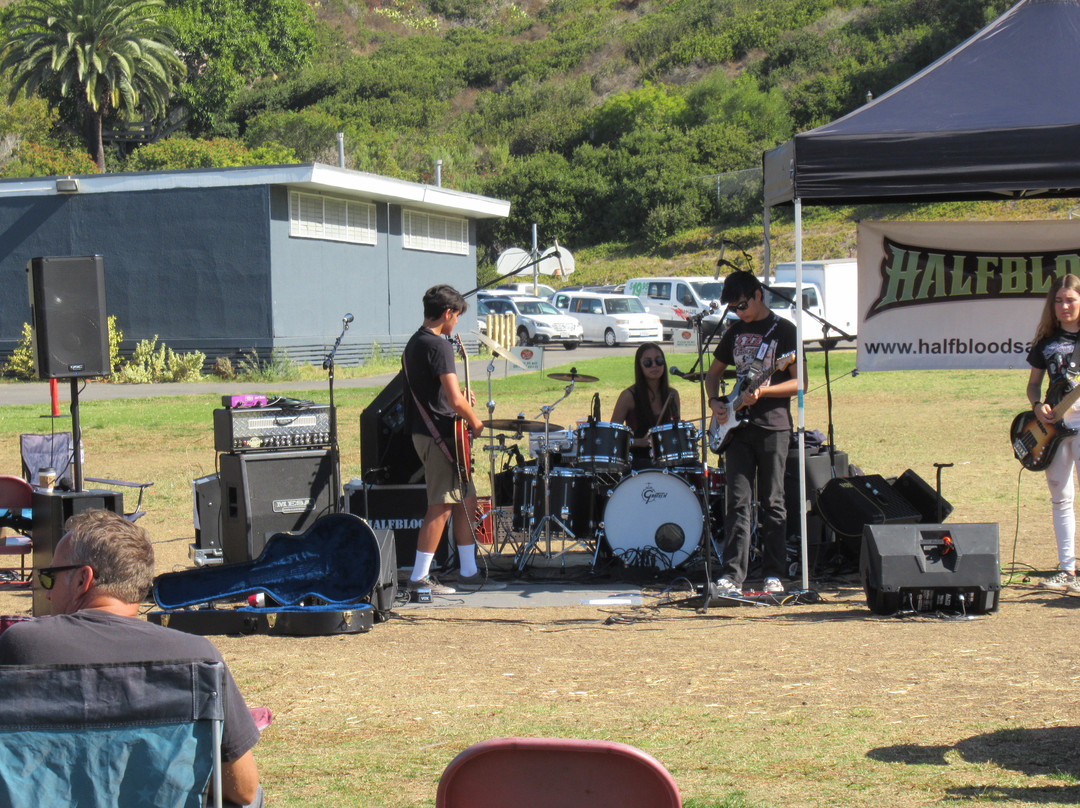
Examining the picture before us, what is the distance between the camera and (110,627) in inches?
108

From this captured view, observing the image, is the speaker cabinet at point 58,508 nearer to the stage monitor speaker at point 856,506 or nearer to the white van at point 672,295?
the stage monitor speaker at point 856,506

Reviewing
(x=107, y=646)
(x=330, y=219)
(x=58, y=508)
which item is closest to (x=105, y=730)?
(x=107, y=646)

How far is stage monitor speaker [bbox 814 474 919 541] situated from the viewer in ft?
23.4

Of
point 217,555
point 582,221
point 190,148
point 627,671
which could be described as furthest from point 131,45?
point 627,671

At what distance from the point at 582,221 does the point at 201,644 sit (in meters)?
56.0

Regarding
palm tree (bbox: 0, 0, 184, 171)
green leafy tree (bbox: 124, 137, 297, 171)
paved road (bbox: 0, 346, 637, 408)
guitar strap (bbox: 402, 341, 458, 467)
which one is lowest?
guitar strap (bbox: 402, 341, 458, 467)

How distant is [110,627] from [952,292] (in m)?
6.24

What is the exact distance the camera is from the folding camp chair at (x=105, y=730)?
2477 millimetres

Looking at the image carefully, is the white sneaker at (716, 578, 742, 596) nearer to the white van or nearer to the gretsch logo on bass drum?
the gretsch logo on bass drum

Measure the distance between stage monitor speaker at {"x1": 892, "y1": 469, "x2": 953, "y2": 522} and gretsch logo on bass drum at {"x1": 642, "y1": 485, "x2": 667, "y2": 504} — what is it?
1542 mm

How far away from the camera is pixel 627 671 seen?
536 cm

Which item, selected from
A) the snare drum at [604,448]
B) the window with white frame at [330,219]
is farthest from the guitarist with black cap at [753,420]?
the window with white frame at [330,219]

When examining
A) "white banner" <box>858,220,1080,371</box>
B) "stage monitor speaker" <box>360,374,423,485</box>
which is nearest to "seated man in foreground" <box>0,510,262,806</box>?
"stage monitor speaker" <box>360,374,423,485</box>

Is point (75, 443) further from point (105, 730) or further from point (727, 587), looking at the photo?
point (105, 730)
